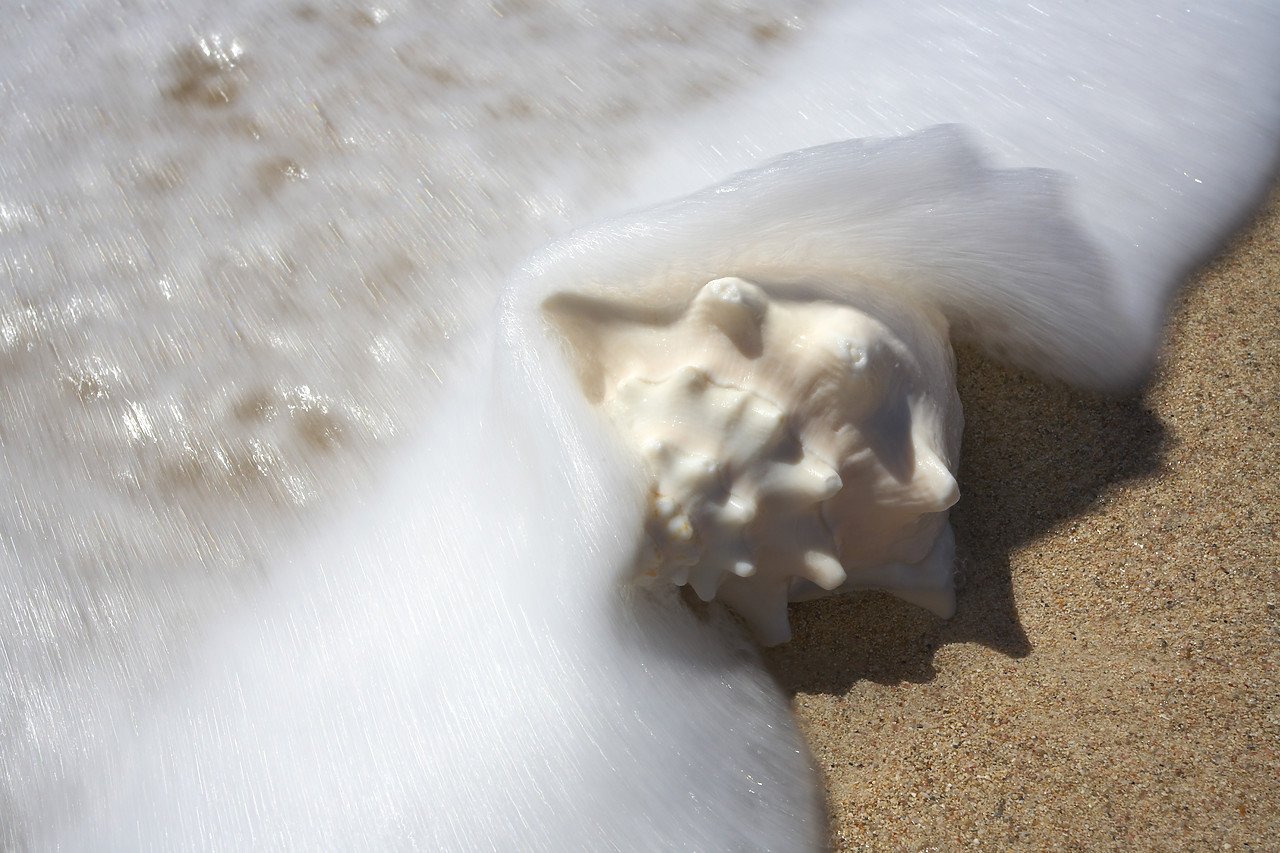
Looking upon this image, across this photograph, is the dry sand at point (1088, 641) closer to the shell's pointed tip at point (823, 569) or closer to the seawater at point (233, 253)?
the shell's pointed tip at point (823, 569)

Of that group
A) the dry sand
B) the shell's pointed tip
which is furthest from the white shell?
the dry sand

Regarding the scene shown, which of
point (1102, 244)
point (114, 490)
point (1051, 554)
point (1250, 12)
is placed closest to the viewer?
point (1051, 554)

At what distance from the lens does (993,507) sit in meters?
1.29

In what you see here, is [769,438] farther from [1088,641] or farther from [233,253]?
[233,253]

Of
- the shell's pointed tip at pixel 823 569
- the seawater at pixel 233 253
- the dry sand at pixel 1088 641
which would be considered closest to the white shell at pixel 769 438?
the shell's pointed tip at pixel 823 569

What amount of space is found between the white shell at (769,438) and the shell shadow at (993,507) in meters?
0.05

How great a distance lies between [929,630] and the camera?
120cm

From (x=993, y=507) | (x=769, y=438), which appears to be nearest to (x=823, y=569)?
(x=769, y=438)

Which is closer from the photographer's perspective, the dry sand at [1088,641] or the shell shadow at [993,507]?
the dry sand at [1088,641]

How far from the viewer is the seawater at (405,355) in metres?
1.08

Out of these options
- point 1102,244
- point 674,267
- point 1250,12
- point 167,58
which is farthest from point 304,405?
point 1250,12

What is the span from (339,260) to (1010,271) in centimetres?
116

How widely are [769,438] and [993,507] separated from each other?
44 cm

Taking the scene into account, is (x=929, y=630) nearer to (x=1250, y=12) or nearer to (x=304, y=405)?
(x=304, y=405)
